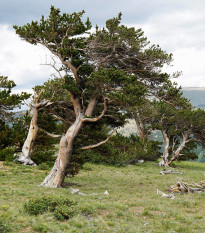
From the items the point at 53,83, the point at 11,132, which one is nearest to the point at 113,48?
the point at 53,83

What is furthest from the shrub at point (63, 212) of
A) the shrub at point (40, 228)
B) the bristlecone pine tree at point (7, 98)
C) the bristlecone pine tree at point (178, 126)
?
the bristlecone pine tree at point (178, 126)

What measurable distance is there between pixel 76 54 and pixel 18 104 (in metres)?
15.8

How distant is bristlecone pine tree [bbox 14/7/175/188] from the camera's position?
17.1 m

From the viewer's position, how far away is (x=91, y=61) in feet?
61.8

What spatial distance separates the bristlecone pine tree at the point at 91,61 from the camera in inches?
672

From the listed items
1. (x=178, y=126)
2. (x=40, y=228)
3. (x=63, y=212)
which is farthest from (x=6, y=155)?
(x=178, y=126)

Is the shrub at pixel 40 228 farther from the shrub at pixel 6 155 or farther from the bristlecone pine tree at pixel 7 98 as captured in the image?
the bristlecone pine tree at pixel 7 98

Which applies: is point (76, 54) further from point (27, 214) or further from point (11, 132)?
point (11, 132)

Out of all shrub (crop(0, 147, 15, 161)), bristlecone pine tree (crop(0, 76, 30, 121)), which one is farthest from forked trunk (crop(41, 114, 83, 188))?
bristlecone pine tree (crop(0, 76, 30, 121))

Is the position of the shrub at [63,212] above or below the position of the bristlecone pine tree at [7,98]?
below

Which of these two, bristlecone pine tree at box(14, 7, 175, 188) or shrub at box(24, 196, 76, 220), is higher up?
bristlecone pine tree at box(14, 7, 175, 188)

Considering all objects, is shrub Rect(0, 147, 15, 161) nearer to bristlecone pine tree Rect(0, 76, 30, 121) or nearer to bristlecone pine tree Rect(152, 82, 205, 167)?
bristlecone pine tree Rect(0, 76, 30, 121)

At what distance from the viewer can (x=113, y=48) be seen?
17.9m

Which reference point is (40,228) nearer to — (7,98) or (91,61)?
(91,61)
